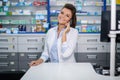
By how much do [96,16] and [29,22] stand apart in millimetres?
1512

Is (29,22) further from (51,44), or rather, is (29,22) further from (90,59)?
(51,44)

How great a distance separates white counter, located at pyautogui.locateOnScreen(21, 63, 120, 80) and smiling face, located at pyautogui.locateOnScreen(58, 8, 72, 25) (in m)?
0.83

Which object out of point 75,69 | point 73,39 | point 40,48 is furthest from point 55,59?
point 40,48

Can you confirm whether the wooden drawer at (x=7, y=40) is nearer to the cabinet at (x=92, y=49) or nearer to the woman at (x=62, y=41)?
the cabinet at (x=92, y=49)

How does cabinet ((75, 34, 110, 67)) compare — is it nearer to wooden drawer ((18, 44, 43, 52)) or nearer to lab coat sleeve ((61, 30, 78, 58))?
wooden drawer ((18, 44, 43, 52))

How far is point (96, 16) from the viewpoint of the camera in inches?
218

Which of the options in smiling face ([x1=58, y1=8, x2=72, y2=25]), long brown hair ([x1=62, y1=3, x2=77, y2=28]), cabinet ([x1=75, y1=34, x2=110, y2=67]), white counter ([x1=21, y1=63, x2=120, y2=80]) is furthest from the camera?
cabinet ([x1=75, y1=34, x2=110, y2=67])

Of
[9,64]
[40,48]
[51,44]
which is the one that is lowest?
[9,64]

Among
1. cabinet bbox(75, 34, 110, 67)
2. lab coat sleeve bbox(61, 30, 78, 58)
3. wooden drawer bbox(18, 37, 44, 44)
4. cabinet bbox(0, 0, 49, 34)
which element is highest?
cabinet bbox(0, 0, 49, 34)

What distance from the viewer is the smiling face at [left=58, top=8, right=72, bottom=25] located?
10.1ft

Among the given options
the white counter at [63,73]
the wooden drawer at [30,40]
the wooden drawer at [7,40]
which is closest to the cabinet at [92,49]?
the wooden drawer at [30,40]

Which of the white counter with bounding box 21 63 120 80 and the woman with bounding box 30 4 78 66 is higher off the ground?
the woman with bounding box 30 4 78 66

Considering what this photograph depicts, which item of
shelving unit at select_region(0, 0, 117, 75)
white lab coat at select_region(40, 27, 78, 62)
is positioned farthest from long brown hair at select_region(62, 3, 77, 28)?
shelving unit at select_region(0, 0, 117, 75)

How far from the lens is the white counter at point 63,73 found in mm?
1944
